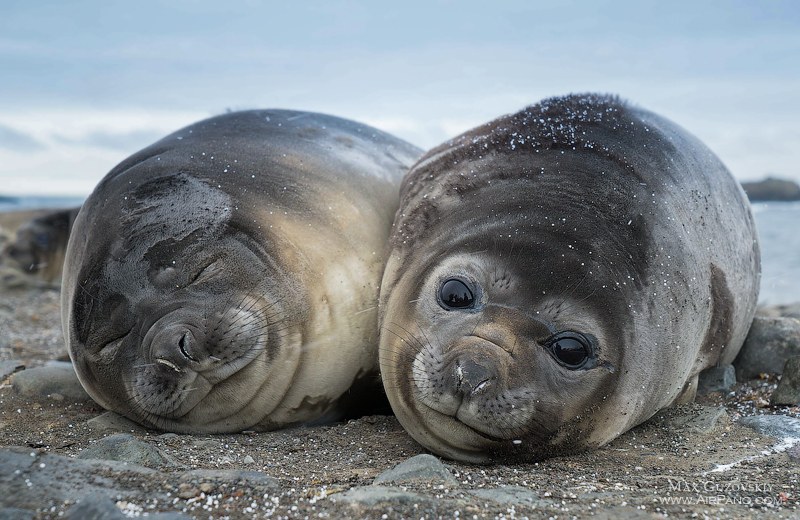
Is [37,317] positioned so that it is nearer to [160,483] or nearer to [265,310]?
[265,310]

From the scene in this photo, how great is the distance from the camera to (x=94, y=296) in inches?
164

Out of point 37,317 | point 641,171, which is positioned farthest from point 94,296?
point 37,317

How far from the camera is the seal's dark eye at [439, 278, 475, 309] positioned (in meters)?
3.75

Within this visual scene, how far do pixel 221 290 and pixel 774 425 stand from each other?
2.77 m

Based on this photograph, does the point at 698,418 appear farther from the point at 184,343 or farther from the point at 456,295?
the point at 184,343

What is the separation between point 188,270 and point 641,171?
225 cm

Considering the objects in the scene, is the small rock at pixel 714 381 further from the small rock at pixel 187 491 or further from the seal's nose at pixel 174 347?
the small rock at pixel 187 491

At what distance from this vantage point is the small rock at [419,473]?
3234 millimetres

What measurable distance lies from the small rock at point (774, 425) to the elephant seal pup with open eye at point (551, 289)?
0.38 metres

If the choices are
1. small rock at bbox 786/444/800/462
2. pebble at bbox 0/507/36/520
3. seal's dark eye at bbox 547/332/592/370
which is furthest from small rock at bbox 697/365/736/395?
pebble at bbox 0/507/36/520

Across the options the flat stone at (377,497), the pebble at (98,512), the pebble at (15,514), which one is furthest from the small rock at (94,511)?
the flat stone at (377,497)

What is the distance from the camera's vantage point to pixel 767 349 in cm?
567

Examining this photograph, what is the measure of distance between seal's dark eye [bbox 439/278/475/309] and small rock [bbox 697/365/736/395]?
220 centimetres

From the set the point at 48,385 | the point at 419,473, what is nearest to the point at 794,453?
the point at 419,473
